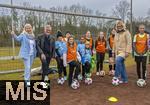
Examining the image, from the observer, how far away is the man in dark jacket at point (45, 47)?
10.7 m

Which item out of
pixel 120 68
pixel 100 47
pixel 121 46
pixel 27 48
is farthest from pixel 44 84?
pixel 100 47

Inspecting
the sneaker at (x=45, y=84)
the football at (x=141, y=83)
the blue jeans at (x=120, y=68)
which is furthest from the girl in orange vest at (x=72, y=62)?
the football at (x=141, y=83)

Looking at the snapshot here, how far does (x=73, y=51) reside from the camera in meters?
10.9

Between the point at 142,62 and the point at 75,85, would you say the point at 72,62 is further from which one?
the point at 142,62

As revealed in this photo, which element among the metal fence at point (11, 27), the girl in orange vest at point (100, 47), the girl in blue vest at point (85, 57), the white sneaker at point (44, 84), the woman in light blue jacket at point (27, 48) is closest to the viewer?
the white sneaker at point (44, 84)

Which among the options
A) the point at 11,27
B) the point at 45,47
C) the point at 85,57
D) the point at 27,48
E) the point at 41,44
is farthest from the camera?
the point at 11,27

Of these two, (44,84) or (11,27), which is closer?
(44,84)

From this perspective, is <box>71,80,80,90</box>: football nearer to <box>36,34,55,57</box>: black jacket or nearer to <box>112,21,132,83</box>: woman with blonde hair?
<box>36,34,55,57</box>: black jacket

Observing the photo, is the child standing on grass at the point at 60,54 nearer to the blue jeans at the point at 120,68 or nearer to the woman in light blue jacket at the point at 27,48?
the woman in light blue jacket at the point at 27,48

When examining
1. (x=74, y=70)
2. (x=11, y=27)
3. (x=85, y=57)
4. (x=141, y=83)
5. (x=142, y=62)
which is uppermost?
(x=11, y=27)

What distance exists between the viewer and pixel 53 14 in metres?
14.9

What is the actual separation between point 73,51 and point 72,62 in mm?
347

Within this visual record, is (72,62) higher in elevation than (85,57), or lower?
lower

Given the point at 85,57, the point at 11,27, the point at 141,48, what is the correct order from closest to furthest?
the point at 141,48
the point at 85,57
the point at 11,27
